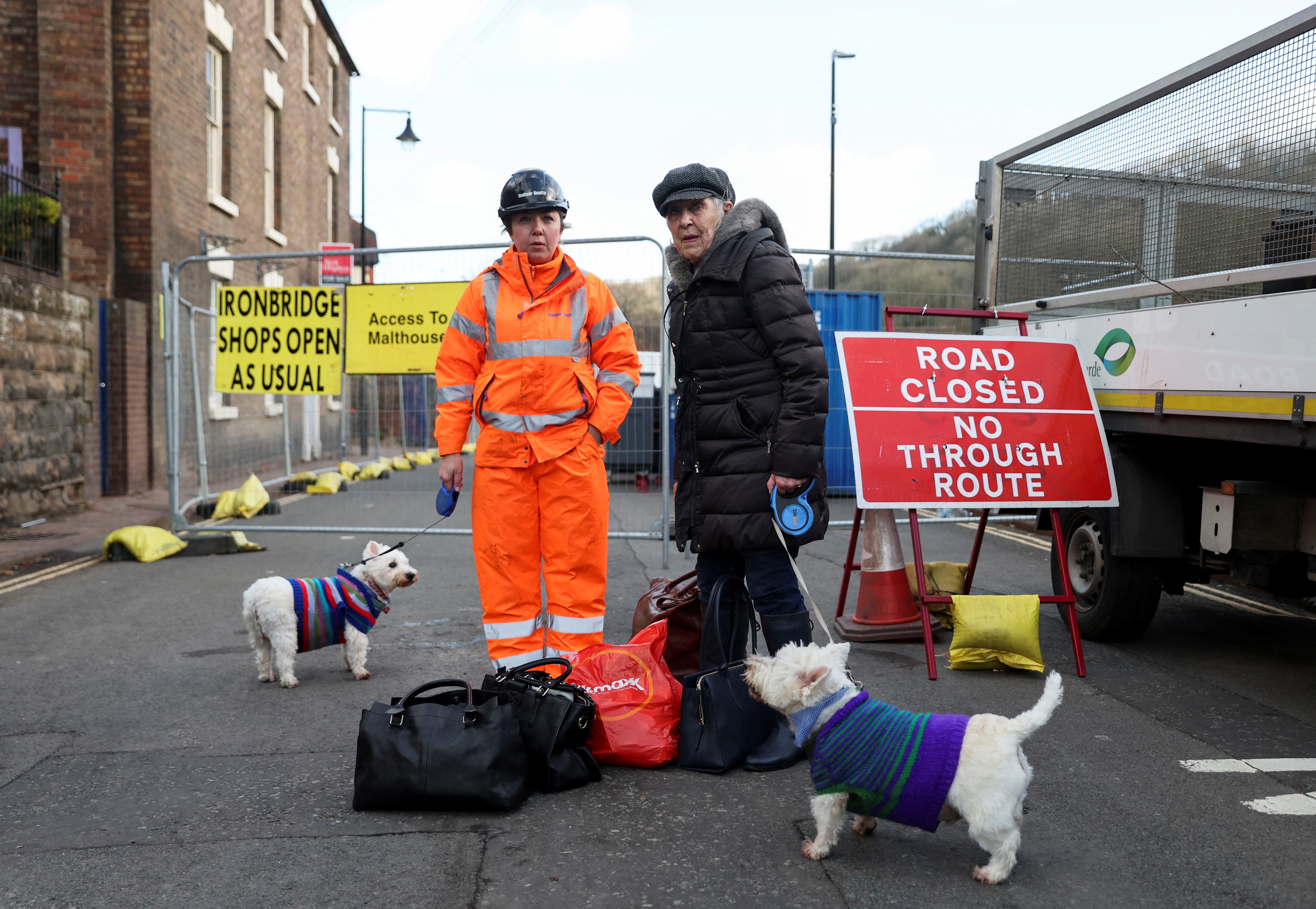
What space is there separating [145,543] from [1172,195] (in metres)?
7.94

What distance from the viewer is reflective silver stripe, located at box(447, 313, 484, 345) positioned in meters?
4.33

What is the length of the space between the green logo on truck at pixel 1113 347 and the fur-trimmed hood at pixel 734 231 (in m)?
2.15

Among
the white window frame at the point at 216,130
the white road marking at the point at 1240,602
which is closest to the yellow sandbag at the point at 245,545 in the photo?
the white road marking at the point at 1240,602

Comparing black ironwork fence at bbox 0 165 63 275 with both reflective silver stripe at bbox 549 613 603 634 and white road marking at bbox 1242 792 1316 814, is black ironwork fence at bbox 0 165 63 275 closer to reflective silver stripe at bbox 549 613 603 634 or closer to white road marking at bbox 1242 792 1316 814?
reflective silver stripe at bbox 549 613 603 634

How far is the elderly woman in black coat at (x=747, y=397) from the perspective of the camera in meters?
3.71

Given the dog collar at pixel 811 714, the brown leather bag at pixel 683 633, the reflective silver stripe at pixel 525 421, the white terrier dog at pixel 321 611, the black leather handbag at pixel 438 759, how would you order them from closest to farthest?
the dog collar at pixel 811 714, the black leather handbag at pixel 438 759, the reflective silver stripe at pixel 525 421, the brown leather bag at pixel 683 633, the white terrier dog at pixel 321 611

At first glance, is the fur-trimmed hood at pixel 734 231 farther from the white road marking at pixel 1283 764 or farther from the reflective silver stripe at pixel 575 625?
the white road marking at pixel 1283 764

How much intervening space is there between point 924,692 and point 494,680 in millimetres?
2142

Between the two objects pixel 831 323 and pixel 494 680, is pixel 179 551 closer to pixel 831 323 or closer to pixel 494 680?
pixel 494 680

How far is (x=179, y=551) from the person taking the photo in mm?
8609

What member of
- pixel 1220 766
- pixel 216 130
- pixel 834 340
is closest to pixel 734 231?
pixel 1220 766

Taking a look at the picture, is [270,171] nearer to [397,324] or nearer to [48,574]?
[397,324]

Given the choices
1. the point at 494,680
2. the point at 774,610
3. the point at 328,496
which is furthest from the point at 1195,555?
the point at 328,496

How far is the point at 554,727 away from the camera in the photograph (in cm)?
342
